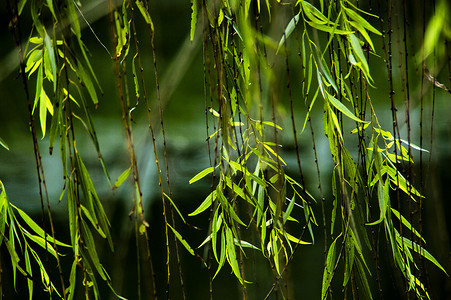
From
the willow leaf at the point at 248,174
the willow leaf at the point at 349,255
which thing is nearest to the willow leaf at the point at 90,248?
the willow leaf at the point at 248,174

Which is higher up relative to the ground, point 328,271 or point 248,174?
point 248,174

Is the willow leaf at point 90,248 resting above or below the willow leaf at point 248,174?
below

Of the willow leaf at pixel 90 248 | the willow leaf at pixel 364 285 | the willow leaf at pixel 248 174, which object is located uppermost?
the willow leaf at pixel 248 174

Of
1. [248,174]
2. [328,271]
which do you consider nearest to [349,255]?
Answer: [328,271]

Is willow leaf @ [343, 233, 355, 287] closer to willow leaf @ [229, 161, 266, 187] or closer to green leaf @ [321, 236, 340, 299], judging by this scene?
green leaf @ [321, 236, 340, 299]

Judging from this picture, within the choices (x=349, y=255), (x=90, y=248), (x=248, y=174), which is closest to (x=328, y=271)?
(x=349, y=255)

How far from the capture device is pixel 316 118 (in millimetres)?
1487

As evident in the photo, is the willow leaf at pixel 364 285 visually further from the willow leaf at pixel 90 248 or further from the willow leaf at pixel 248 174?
the willow leaf at pixel 90 248

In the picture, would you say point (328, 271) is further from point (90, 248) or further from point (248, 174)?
point (90, 248)

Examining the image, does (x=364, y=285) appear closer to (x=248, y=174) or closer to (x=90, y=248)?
(x=248, y=174)

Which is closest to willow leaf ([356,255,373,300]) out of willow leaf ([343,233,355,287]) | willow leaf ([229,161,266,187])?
willow leaf ([343,233,355,287])

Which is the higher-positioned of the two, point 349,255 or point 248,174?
point 248,174

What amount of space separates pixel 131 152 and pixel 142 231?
80 mm

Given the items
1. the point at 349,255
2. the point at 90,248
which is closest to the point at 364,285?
the point at 349,255
